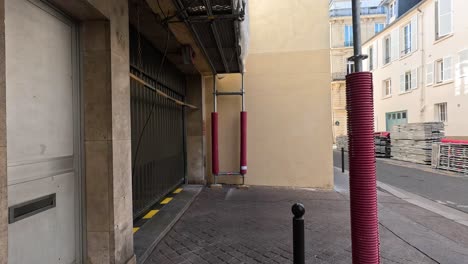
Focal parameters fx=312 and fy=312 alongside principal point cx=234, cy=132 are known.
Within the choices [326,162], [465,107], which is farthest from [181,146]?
[465,107]

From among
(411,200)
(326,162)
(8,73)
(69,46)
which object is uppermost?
(69,46)

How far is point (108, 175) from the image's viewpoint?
10.3 ft

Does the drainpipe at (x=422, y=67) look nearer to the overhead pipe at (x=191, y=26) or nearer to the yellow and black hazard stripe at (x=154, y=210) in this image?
the overhead pipe at (x=191, y=26)

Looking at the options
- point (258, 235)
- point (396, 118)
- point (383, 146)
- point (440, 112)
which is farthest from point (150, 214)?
point (396, 118)

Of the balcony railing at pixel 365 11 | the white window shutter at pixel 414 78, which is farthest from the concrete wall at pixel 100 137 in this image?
the balcony railing at pixel 365 11

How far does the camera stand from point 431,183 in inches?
408

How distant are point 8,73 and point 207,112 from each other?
23.9ft

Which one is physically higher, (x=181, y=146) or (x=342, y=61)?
(x=342, y=61)

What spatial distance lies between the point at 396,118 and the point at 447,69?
285 inches

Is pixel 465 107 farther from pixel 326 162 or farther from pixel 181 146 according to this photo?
pixel 181 146

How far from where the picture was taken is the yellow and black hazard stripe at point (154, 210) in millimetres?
5110

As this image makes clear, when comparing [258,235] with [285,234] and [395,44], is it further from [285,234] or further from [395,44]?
[395,44]

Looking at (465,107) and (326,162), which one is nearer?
(326,162)

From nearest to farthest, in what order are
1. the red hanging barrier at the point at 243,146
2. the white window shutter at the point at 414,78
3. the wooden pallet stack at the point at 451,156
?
1. the red hanging barrier at the point at 243,146
2. the wooden pallet stack at the point at 451,156
3. the white window shutter at the point at 414,78
